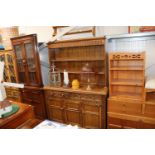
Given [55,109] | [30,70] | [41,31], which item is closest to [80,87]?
[55,109]

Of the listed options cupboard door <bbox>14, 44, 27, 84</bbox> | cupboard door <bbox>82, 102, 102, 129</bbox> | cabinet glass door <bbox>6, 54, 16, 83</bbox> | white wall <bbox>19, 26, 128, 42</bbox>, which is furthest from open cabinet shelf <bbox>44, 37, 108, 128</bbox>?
cabinet glass door <bbox>6, 54, 16, 83</bbox>

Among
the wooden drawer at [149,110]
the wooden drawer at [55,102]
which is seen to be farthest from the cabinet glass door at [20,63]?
the wooden drawer at [149,110]

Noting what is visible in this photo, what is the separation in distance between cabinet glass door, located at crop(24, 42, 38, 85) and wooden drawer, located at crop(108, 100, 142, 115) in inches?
59.0

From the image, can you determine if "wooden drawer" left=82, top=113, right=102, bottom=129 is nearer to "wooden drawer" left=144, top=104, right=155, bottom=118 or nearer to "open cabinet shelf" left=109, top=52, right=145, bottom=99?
"open cabinet shelf" left=109, top=52, right=145, bottom=99

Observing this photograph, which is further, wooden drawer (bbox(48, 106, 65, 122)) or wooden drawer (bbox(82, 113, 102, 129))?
wooden drawer (bbox(48, 106, 65, 122))

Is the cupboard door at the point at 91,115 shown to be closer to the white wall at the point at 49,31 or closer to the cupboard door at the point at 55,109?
the cupboard door at the point at 55,109

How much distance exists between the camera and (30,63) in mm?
2648

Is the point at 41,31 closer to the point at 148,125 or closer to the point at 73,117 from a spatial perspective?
the point at 73,117

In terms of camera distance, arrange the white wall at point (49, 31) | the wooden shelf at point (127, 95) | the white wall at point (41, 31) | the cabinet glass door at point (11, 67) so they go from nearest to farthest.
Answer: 1. the wooden shelf at point (127, 95)
2. the white wall at point (49, 31)
3. the white wall at point (41, 31)
4. the cabinet glass door at point (11, 67)

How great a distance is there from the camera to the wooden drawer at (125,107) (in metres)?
1.95

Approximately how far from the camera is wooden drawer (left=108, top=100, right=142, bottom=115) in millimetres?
1948
